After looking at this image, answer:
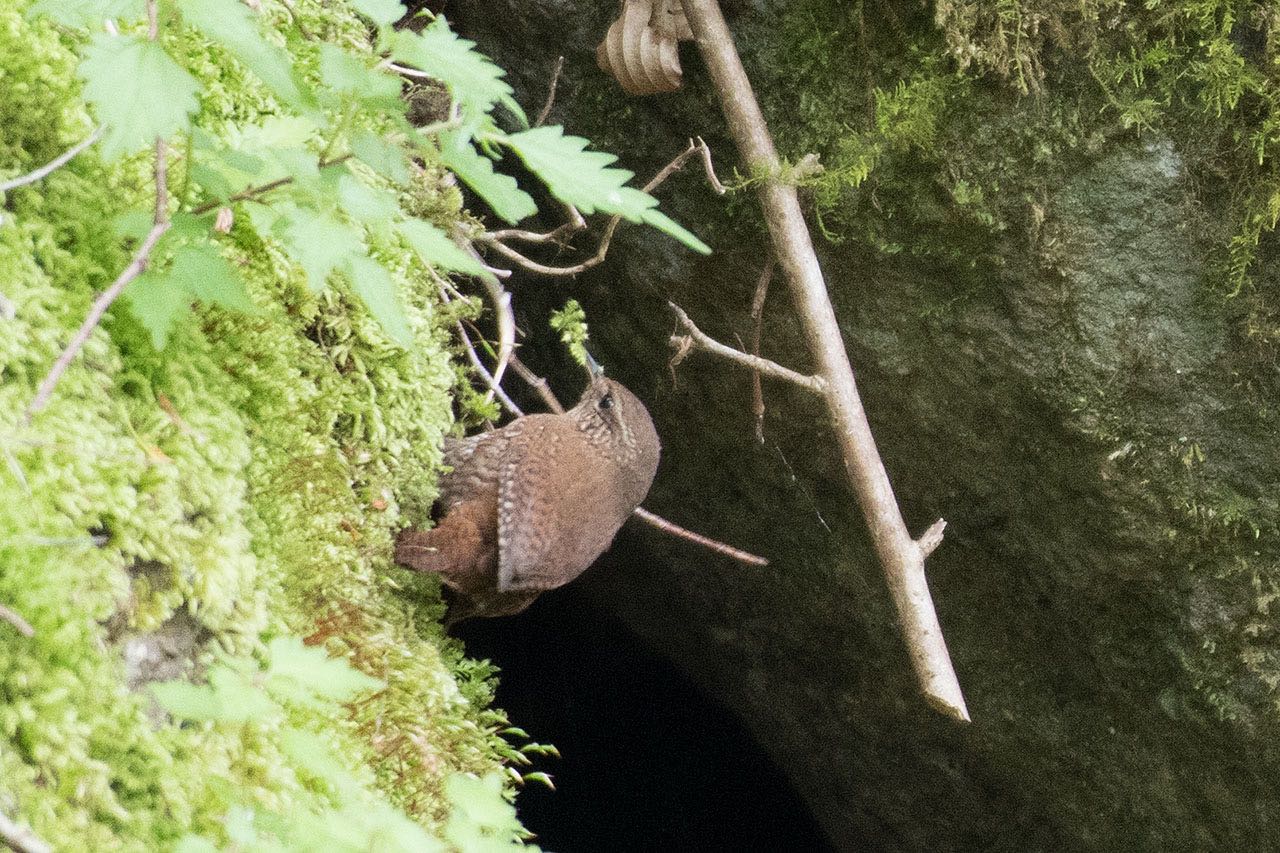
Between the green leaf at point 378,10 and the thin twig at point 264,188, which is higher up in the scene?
the green leaf at point 378,10

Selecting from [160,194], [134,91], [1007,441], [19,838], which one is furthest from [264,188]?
[1007,441]

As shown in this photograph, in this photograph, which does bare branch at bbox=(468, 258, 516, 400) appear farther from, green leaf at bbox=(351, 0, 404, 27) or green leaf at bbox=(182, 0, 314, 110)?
green leaf at bbox=(182, 0, 314, 110)

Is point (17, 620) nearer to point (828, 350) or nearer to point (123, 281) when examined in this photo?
point (123, 281)

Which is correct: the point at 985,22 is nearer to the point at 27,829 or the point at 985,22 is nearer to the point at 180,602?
the point at 180,602

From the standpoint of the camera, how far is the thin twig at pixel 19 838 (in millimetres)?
948

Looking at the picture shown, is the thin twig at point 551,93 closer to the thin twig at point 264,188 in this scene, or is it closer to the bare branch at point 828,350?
the bare branch at point 828,350

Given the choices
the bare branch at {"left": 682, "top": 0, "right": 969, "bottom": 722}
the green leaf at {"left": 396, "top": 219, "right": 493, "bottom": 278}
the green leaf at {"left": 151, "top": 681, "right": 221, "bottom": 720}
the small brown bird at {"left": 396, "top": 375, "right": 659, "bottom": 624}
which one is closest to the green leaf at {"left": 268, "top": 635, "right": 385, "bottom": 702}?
the green leaf at {"left": 151, "top": 681, "right": 221, "bottom": 720}

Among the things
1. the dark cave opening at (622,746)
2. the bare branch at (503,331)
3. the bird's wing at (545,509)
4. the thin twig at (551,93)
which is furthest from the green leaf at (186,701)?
the dark cave opening at (622,746)

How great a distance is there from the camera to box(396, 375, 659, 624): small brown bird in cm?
225

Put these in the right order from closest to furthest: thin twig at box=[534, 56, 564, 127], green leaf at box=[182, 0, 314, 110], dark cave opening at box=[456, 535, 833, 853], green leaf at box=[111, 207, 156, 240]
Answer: green leaf at box=[182, 0, 314, 110]
green leaf at box=[111, 207, 156, 240]
thin twig at box=[534, 56, 564, 127]
dark cave opening at box=[456, 535, 833, 853]

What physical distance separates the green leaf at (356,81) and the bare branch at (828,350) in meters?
1.53

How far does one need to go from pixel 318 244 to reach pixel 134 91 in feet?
0.77

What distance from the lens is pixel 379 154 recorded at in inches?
50.0

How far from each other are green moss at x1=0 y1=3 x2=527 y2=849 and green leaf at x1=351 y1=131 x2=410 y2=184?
0.27 metres
